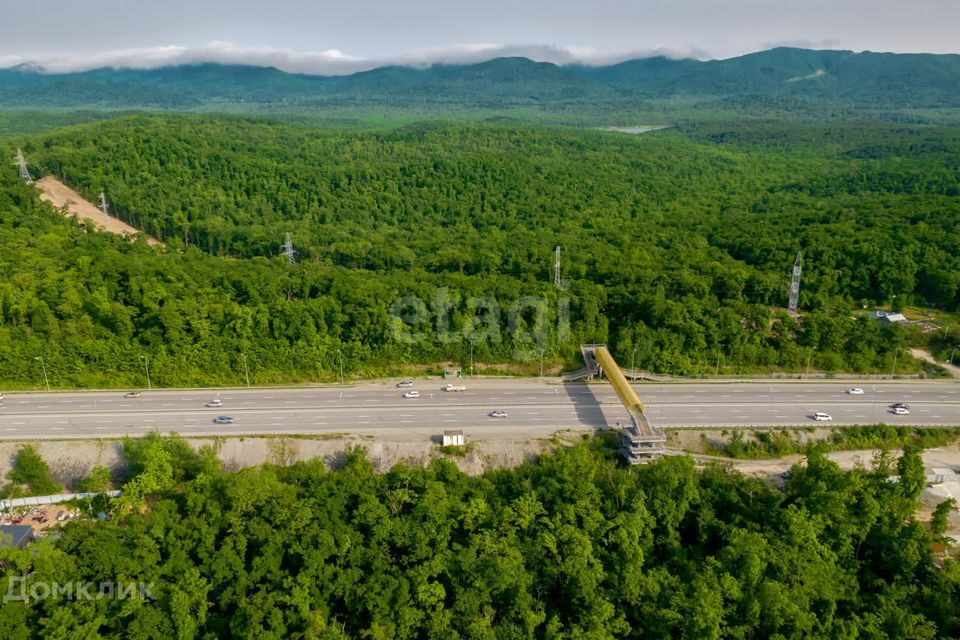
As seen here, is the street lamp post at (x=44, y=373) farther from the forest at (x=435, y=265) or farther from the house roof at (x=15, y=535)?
the house roof at (x=15, y=535)

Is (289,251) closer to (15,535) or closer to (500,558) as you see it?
(15,535)

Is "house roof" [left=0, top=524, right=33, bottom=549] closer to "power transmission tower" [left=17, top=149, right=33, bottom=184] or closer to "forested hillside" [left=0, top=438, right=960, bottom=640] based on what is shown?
"forested hillside" [left=0, top=438, right=960, bottom=640]

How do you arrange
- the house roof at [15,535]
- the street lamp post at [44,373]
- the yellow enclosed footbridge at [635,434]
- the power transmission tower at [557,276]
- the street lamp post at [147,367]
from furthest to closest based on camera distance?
the power transmission tower at [557,276], the street lamp post at [147,367], the street lamp post at [44,373], the yellow enclosed footbridge at [635,434], the house roof at [15,535]

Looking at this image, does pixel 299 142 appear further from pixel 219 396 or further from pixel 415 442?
pixel 415 442

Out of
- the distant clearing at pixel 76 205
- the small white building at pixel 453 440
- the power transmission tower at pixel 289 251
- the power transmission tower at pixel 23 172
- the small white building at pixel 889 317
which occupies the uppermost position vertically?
the power transmission tower at pixel 23 172

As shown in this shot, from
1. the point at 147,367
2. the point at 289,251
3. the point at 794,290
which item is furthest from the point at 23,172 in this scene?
the point at 794,290

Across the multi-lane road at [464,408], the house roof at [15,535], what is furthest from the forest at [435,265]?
the house roof at [15,535]
